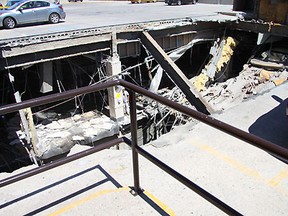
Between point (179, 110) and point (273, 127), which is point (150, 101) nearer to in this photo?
point (273, 127)

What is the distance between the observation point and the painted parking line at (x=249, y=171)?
12.9 feet

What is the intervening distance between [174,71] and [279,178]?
33.4 ft

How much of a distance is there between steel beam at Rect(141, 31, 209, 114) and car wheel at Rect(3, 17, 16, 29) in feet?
22.3

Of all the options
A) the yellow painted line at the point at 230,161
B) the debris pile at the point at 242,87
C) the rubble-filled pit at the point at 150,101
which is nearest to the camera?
the yellow painted line at the point at 230,161

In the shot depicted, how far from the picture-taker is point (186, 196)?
137 inches

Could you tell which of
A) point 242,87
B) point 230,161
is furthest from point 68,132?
point 230,161

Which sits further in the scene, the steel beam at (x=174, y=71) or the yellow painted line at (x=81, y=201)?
the steel beam at (x=174, y=71)

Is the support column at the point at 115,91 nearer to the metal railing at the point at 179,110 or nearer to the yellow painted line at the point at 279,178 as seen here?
the yellow painted line at the point at 279,178

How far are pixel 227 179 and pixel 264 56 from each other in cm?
1297

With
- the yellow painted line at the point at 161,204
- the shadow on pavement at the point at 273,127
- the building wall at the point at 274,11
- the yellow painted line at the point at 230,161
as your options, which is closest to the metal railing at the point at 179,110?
the yellow painted line at the point at 161,204

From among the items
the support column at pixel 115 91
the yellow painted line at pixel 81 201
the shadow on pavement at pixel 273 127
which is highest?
the yellow painted line at pixel 81 201

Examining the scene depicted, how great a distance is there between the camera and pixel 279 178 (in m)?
4.09

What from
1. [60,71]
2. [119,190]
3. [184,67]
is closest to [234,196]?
[119,190]

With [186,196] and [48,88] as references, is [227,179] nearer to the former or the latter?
[186,196]
